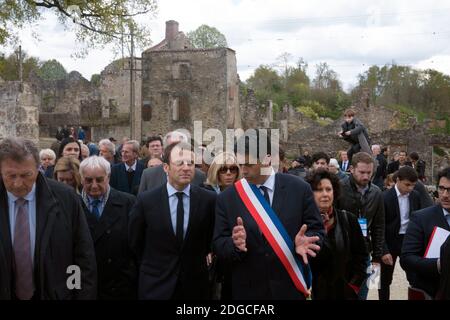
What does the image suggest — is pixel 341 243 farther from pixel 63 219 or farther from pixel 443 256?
pixel 63 219

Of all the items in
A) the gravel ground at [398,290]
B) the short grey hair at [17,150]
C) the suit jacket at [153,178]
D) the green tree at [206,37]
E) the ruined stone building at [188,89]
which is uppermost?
the green tree at [206,37]

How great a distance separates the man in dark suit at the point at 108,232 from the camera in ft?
14.6

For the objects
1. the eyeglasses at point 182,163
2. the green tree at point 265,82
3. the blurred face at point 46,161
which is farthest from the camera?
the green tree at point 265,82

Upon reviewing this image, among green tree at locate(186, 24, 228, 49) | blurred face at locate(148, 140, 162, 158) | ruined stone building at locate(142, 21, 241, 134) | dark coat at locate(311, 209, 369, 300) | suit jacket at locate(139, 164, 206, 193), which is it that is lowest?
dark coat at locate(311, 209, 369, 300)

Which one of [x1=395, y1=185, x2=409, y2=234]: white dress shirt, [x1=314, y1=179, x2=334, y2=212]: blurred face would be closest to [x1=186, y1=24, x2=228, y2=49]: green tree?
[x1=395, y1=185, x2=409, y2=234]: white dress shirt

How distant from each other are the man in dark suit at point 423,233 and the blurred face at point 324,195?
67cm

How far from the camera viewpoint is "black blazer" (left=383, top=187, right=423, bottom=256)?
21.6ft

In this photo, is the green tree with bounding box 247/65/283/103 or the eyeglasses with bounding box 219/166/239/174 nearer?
the eyeglasses with bounding box 219/166/239/174

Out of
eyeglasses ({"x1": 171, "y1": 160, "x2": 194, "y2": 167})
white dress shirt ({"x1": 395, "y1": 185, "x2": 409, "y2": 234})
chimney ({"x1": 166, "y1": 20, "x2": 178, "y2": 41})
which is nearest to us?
eyeglasses ({"x1": 171, "y1": 160, "x2": 194, "y2": 167})

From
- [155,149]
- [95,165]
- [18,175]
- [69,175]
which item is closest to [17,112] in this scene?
[155,149]

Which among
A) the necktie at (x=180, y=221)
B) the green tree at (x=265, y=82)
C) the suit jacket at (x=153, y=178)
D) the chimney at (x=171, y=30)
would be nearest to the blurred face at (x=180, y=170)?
the necktie at (x=180, y=221)

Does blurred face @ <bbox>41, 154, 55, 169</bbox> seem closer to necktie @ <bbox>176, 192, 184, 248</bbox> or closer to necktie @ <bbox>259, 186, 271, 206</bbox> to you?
necktie @ <bbox>176, 192, 184, 248</bbox>

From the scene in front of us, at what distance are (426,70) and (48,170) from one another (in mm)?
53132

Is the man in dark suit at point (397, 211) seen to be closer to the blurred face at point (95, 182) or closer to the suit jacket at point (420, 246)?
the suit jacket at point (420, 246)
